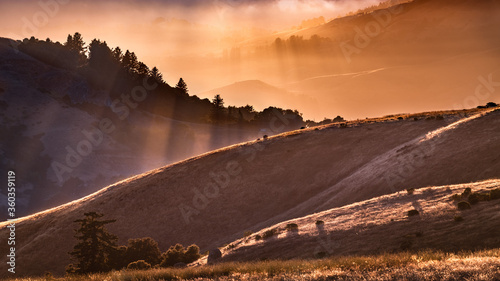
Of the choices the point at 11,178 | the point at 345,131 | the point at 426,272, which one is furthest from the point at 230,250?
the point at 11,178

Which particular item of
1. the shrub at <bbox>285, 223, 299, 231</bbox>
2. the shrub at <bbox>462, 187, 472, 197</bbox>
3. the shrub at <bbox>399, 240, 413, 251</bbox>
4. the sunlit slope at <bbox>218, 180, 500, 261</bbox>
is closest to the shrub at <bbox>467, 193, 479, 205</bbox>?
the sunlit slope at <bbox>218, 180, 500, 261</bbox>

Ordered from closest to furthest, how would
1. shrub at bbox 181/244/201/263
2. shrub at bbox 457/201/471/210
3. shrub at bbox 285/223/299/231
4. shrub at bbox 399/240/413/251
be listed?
shrub at bbox 399/240/413/251 < shrub at bbox 457/201/471/210 < shrub at bbox 285/223/299/231 < shrub at bbox 181/244/201/263

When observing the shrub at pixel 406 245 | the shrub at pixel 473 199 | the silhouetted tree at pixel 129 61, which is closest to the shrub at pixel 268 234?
the shrub at pixel 406 245

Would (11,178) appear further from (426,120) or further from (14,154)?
(426,120)

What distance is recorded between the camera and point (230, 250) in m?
40.4

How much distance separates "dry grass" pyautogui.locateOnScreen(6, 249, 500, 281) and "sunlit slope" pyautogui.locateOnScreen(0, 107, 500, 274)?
29.9 metres

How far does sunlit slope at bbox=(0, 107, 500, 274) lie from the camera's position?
55.3 metres

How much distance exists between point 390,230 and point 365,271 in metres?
14.3

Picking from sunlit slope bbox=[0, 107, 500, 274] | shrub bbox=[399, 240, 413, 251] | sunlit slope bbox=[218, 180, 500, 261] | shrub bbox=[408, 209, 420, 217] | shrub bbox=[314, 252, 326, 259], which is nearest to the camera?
sunlit slope bbox=[218, 180, 500, 261]

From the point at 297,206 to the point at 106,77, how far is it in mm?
135076

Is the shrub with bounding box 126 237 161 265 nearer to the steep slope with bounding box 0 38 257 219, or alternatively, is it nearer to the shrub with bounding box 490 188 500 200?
the shrub with bounding box 490 188 500 200

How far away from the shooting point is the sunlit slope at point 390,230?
2880cm

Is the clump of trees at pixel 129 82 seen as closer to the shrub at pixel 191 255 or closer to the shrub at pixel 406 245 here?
the shrub at pixel 191 255

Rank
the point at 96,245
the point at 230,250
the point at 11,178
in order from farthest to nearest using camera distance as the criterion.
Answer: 1. the point at 11,178
2. the point at 230,250
3. the point at 96,245
